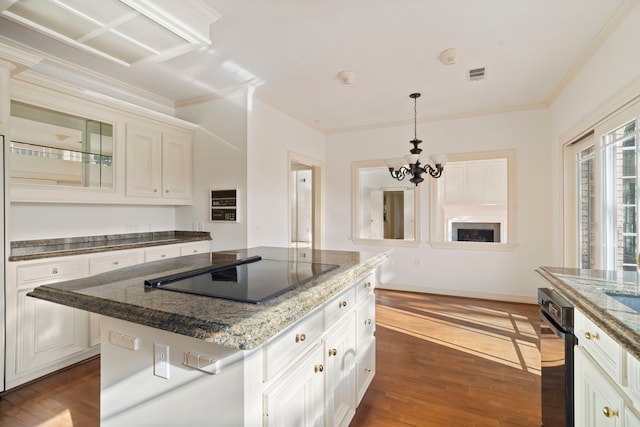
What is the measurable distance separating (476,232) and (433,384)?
3.19 meters

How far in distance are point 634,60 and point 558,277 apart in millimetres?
1707

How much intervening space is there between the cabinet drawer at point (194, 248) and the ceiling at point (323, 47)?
1.78m

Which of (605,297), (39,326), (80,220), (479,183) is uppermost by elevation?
(479,183)

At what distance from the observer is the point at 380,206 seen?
5.32m

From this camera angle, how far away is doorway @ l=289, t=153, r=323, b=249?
509 centimetres

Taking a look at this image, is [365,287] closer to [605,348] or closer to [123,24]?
[605,348]

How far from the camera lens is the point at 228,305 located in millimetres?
962

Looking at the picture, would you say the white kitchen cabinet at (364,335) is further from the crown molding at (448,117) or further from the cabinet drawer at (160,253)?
the crown molding at (448,117)

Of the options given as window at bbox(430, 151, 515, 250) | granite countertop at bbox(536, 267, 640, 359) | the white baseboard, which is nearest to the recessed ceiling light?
granite countertop at bbox(536, 267, 640, 359)

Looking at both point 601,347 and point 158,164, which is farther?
point 158,164

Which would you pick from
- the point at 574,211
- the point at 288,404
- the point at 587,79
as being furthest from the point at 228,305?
the point at 574,211

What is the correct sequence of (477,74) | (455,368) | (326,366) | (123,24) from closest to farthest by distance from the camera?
(326,366), (123,24), (455,368), (477,74)

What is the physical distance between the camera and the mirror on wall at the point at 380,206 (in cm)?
503

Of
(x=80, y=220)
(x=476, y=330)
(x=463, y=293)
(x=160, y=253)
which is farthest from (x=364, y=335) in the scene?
(x=463, y=293)
